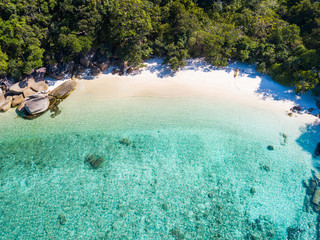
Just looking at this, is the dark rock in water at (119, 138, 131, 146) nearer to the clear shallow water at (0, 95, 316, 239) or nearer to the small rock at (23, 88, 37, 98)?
the clear shallow water at (0, 95, 316, 239)

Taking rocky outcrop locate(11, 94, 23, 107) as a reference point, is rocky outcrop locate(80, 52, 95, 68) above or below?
above

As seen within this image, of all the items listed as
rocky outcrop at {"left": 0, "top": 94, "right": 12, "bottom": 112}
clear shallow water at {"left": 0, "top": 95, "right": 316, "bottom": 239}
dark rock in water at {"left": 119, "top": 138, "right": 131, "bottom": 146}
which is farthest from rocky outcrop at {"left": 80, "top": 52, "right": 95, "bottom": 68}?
dark rock in water at {"left": 119, "top": 138, "right": 131, "bottom": 146}

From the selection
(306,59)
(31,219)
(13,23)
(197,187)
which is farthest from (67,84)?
(306,59)

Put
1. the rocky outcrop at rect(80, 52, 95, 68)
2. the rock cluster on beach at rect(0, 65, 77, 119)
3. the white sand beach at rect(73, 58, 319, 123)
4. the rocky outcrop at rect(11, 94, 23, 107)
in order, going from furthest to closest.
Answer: the rocky outcrop at rect(80, 52, 95, 68), the rocky outcrop at rect(11, 94, 23, 107), the white sand beach at rect(73, 58, 319, 123), the rock cluster on beach at rect(0, 65, 77, 119)

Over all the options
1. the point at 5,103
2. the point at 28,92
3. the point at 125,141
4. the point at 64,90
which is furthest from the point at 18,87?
the point at 125,141

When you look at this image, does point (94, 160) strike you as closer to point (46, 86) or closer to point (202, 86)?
point (46, 86)

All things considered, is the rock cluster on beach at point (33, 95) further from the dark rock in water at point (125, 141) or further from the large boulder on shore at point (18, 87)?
the dark rock in water at point (125, 141)
